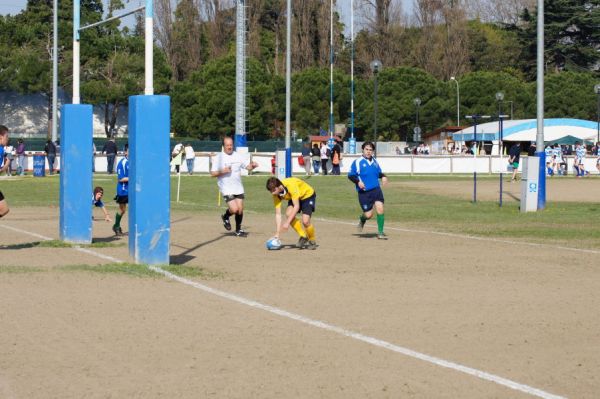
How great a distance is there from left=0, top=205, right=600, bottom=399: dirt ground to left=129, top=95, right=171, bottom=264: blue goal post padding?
41.2 inches

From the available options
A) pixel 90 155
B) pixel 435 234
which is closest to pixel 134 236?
pixel 90 155

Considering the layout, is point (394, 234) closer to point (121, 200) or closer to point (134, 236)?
point (121, 200)

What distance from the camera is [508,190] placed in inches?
1594

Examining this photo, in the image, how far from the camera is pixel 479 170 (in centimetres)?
6238

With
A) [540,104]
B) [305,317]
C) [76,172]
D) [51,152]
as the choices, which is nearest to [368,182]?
[76,172]

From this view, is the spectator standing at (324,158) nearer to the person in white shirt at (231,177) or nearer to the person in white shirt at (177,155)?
the person in white shirt at (177,155)

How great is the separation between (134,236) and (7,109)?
82.7 meters

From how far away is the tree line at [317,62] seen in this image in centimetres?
8412

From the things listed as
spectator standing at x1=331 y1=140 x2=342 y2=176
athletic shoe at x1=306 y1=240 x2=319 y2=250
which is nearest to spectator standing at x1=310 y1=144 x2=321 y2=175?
spectator standing at x1=331 y1=140 x2=342 y2=176

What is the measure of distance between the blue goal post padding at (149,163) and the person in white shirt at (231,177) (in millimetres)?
6171

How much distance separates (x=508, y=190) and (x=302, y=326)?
101 ft

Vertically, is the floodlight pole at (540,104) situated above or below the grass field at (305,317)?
above

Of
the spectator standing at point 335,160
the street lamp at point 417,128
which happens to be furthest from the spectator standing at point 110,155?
the street lamp at point 417,128

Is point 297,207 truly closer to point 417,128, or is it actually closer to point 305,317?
point 305,317
